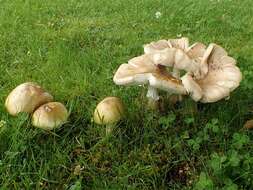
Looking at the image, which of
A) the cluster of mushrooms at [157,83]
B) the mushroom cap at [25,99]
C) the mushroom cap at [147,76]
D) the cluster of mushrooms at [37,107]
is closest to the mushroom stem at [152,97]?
the cluster of mushrooms at [157,83]

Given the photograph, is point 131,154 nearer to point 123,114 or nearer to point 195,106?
point 123,114

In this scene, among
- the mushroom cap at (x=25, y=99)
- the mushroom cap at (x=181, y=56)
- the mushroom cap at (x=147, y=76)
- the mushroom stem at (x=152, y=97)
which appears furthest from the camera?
the mushroom stem at (x=152, y=97)

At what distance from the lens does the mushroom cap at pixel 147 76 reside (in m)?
3.31

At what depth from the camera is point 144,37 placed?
5.59 meters

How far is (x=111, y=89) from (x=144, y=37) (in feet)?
4.83

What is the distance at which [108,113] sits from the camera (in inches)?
138

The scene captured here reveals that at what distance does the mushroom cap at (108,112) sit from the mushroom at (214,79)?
50cm

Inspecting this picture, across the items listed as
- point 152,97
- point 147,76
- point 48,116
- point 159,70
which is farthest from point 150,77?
point 48,116

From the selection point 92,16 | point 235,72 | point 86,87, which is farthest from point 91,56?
point 235,72

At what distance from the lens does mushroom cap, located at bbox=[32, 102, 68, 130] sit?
3.46 metres

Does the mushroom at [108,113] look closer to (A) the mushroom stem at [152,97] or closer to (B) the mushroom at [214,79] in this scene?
(A) the mushroom stem at [152,97]

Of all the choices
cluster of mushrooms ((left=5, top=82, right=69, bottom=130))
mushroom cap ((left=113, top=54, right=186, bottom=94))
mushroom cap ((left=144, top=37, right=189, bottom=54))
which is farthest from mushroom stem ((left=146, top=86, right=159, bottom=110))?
cluster of mushrooms ((left=5, top=82, right=69, bottom=130))

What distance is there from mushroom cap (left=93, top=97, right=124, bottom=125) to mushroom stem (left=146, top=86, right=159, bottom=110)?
0.24 meters

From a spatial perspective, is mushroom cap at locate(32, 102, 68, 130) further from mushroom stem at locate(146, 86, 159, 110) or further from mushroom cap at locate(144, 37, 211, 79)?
mushroom cap at locate(144, 37, 211, 79)
